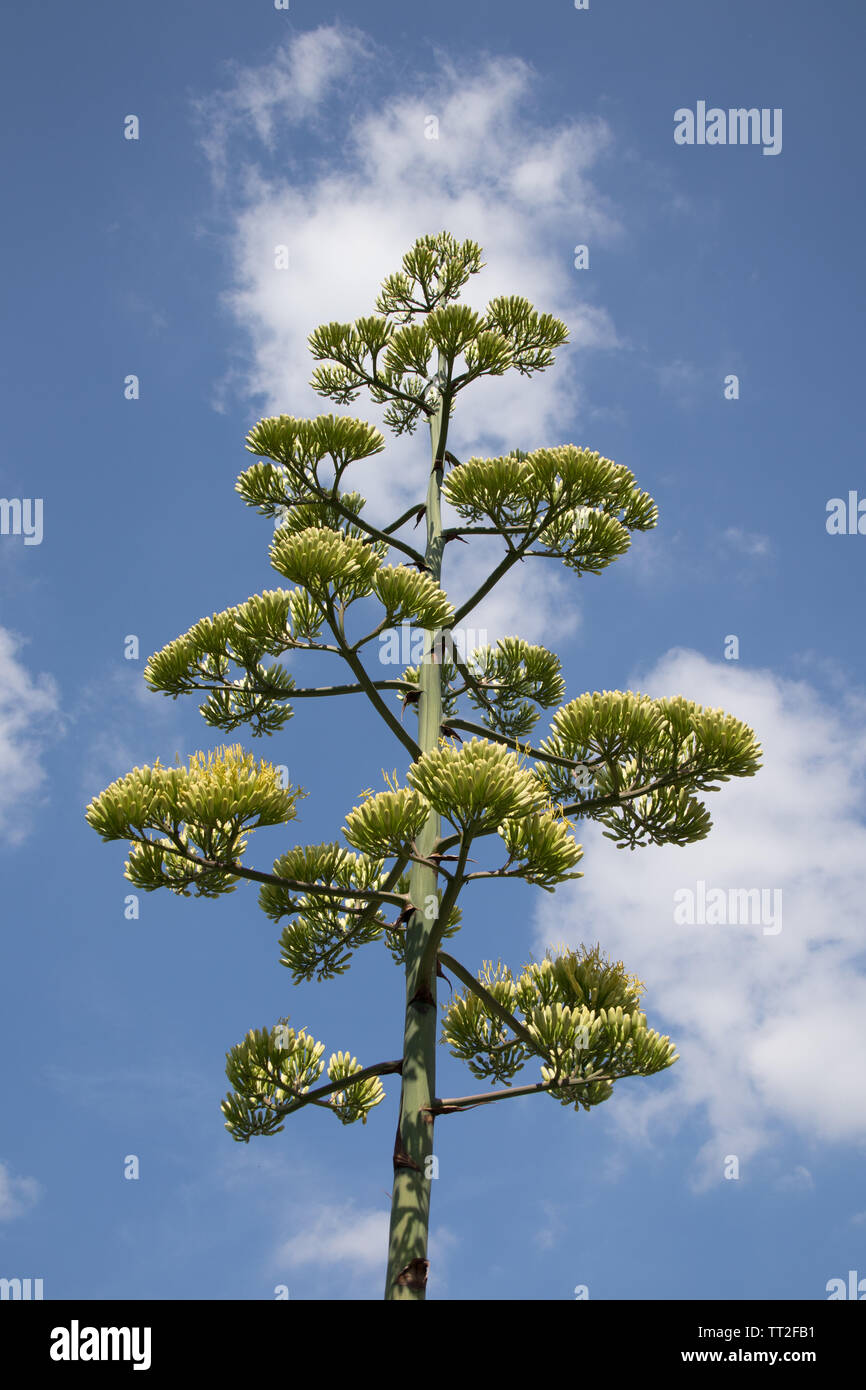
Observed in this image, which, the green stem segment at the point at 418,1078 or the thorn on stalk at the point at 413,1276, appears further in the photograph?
the green stem segment at the point at 418,1078

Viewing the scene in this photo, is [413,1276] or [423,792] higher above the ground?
[423,792]

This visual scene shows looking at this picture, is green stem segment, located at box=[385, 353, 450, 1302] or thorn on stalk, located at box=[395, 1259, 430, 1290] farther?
green stem segment, located at box=[385, 353, 450, 1302]

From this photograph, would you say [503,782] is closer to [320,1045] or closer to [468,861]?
[468,861]

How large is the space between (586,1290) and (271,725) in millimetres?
4292

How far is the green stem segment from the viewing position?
5.48 metres

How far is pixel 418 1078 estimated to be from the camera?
5.96 meters

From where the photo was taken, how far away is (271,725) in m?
7.66

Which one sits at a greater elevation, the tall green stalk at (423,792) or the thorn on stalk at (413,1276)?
the tall green stalk at (423,792)

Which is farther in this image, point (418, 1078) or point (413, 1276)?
point (418, 1078)

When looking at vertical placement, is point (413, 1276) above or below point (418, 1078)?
below

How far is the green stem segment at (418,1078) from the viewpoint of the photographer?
5.48 metres

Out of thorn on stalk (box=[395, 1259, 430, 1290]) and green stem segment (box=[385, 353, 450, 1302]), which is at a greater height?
green stem segment (box=[385, 353, 450, 1302])

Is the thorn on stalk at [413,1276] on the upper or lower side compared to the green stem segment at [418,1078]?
lower

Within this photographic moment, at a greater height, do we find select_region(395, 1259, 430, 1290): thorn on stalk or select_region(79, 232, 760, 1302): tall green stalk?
select_region(79, 232, 760, 1302): tall green stalk
